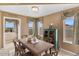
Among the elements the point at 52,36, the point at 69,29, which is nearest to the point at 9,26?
the point at 52,36

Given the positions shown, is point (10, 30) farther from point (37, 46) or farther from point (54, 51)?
point (54, 51)

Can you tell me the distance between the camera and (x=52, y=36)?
1.84 meters

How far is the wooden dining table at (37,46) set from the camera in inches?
69.1

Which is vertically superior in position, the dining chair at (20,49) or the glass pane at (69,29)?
the glass pane at (69,29)

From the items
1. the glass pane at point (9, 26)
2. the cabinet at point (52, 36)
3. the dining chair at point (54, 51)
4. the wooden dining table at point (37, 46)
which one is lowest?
the dining chair at point (54, 51)

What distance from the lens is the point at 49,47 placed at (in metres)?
1.80

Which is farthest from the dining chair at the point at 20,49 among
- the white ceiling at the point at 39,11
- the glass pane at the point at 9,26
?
the white ceiling at the point at 39,11

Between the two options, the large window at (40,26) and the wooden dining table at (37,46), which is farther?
the large window at (40,26)

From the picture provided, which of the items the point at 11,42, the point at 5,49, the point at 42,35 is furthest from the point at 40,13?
the point at 5,49

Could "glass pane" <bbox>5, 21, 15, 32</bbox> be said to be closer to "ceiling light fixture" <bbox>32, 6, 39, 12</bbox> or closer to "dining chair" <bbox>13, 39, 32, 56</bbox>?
"dining chair" <bbox>13, 39, 32, 56</bbox>

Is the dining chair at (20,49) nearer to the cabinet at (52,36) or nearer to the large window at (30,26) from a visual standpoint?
the large window at (30,26)

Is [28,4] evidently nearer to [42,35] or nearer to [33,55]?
[42,35]

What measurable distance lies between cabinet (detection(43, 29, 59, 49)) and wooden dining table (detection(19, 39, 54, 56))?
6 centimetres

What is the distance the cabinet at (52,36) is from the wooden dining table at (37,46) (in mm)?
60
